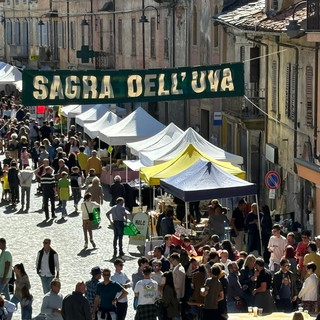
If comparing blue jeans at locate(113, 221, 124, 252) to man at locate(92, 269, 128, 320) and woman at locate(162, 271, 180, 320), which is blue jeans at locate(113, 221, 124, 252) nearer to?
woman at locate(162, 271, 180, 320)

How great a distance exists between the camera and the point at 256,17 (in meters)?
35.9

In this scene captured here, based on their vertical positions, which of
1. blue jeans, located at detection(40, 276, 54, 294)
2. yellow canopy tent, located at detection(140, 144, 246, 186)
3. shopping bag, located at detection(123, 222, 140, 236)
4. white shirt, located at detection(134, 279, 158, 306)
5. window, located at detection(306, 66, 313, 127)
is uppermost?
window, located at detection(306, 66, 313, 127)

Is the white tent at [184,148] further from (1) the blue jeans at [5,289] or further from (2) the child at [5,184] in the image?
(1) the blue jeans at [5,289]

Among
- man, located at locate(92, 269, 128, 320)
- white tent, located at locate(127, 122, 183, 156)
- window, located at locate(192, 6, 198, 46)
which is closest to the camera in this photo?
man, located at locate(92, 269, 128, 320)

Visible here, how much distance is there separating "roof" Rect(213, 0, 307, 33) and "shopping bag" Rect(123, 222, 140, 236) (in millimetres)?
5943

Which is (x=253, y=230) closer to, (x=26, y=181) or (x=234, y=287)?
(x=234, y=287)

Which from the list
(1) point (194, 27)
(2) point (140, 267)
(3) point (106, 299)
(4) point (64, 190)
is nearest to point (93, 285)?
(3) point (106, 299)

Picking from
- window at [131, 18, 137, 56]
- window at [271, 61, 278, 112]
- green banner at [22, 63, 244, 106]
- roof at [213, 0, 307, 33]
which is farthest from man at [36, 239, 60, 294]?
window at [131, 18, 137, 56]

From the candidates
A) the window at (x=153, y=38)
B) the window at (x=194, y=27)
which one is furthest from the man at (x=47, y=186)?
the window at (x=153, y=38)

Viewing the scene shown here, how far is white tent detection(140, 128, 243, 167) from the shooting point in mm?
30422

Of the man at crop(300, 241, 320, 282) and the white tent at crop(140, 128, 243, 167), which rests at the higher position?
the white tent at crop(140, 128, 243, 167)

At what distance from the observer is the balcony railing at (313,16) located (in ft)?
91.4

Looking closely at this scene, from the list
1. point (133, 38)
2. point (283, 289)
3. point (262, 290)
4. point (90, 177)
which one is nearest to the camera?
point (262, 290)

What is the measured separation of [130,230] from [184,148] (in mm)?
3611
